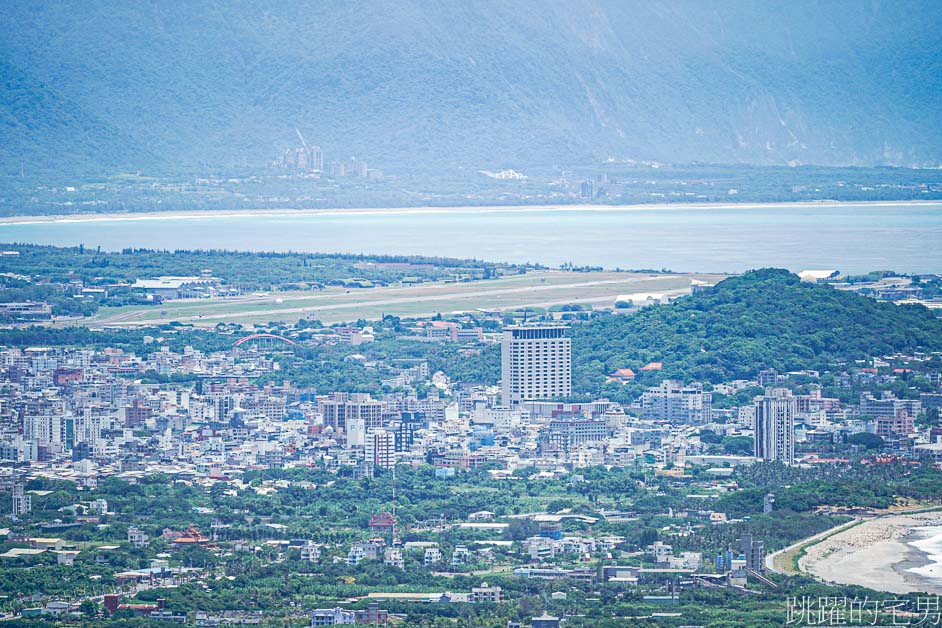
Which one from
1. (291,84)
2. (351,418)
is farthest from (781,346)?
(291,84)

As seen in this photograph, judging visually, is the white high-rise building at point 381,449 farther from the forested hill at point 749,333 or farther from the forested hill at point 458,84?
the forested hill at point 458,84

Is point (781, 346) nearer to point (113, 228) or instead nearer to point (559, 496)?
point (559, 496)

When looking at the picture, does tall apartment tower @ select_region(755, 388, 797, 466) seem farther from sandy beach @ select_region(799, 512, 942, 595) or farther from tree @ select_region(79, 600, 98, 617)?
tree @ select_region(79, 600, 98, 617)

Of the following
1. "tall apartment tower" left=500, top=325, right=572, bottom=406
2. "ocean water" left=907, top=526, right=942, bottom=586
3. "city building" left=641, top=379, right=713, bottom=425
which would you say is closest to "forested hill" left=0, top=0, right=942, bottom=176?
"tall apartment tower" left=500, top=325, right=572, bottom=406

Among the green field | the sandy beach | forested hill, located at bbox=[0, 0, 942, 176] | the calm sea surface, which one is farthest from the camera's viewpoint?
forested hill, located at bbox=[0, 0, 942, 176]

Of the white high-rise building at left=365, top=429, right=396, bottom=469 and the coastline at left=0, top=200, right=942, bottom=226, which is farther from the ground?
the coastline at left=0, top=200, right=942, bottom=226

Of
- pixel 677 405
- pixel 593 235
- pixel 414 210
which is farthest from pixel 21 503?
pixel 414 210

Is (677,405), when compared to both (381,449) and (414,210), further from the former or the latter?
(414,210)
